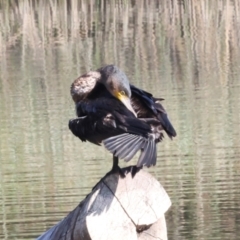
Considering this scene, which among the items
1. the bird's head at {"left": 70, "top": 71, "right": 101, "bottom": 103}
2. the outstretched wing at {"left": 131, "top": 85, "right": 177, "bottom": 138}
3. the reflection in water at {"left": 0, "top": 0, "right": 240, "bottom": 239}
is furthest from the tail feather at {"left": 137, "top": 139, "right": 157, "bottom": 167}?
the reflection in water at {"left": 0, "top": 0, "right": 240, "bottom": 239}

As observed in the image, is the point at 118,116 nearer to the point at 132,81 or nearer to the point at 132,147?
the point at 132,147

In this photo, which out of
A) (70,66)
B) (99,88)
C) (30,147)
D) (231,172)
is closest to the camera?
(99,88)

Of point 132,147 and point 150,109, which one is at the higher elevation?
point 150,109

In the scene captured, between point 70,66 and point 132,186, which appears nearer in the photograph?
point 132,186

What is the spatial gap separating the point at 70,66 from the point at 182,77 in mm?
2100

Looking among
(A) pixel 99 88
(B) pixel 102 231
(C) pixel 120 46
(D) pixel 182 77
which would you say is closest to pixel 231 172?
(A) pixel 99 88

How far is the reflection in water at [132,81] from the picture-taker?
23.6 feet

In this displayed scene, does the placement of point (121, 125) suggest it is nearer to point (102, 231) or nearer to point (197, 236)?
point (102, 231)

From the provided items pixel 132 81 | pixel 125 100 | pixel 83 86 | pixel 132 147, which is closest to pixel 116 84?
pixel 125 100

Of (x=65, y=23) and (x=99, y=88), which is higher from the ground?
(x=65, y=23)

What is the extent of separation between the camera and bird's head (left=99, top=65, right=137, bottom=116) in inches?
184

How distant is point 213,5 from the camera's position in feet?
56.8

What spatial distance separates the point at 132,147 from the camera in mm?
4371

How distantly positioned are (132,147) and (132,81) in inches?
310
